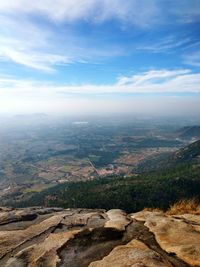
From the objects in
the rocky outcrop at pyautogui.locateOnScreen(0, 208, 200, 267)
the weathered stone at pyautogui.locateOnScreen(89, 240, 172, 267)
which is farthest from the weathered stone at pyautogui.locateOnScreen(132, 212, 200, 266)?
the weathered stone at pyautogui.locateOnScreen(89, 240, 172, 267)

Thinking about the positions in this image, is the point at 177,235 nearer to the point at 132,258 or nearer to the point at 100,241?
the point at 100,241

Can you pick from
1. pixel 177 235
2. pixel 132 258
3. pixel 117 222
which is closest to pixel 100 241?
pixel 117 222

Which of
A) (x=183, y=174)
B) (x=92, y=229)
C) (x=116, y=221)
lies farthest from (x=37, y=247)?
(x=183, y=174)

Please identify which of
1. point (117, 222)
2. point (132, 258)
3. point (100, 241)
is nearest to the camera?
point (132, 258)

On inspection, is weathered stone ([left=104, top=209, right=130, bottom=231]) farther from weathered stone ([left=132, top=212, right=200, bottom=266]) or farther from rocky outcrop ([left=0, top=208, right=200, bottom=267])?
weathered stone ([left=132, top=212, right=200, bottom=266])

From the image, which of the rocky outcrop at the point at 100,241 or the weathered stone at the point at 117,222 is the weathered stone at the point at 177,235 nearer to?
the rocky outcrop at the point at 100,241

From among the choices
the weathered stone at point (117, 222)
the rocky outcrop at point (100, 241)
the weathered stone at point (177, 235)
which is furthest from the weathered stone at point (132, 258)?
the weathered stone at point (117, 222)

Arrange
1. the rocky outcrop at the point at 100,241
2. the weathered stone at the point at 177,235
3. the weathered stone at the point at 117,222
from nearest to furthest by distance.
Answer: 1. the rocky outcrop at the point at 100,241
2. the weathered stone at the point at 177,235
3. the weathered stone at the point at 117,222

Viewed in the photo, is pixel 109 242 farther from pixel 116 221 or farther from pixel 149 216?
pixel 149 216
